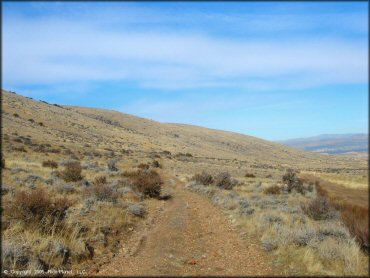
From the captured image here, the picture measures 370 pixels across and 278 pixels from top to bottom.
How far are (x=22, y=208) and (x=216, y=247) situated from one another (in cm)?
536

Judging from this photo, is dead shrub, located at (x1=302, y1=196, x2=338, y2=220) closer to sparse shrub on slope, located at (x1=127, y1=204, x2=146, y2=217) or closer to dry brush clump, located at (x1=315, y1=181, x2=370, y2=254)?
dry brush clump, located at (x1=315, y1=181, x2=370, y2=254)

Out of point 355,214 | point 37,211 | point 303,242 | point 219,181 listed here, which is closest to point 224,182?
point 219,181

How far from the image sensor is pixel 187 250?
9.27 meters

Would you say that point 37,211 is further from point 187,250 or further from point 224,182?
point 224,182

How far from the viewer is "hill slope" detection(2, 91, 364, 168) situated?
60969 mm

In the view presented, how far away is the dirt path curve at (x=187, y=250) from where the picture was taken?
764cm

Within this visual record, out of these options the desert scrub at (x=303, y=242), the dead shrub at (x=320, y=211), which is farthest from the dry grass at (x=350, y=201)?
the dead shrub at (x=320, y=211)

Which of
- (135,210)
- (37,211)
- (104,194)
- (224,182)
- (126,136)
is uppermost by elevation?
(126,136)

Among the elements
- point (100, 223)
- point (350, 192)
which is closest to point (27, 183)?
point (100, 223)

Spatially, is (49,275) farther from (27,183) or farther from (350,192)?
(27,183)

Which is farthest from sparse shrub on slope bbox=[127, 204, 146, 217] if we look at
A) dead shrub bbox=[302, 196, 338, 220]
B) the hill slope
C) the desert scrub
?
the hill slope

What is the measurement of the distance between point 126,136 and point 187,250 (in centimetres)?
8035

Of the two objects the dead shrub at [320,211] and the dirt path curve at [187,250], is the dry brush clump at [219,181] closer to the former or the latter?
the dirt path curve at [187,250]

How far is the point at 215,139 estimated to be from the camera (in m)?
129
